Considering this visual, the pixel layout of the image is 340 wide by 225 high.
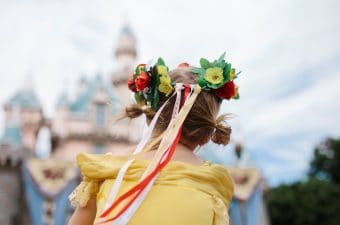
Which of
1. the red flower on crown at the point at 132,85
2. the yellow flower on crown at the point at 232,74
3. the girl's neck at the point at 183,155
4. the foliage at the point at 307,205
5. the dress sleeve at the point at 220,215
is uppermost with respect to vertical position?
the yellow flower on crown at the point at 232,74

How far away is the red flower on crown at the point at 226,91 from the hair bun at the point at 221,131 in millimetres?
72

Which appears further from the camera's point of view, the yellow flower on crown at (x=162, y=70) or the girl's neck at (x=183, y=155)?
the yellow flower on crown at (x=162, y=70)

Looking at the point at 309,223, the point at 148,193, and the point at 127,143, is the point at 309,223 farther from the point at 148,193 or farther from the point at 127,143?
the point at 148,193

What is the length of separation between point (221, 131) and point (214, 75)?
188 mm

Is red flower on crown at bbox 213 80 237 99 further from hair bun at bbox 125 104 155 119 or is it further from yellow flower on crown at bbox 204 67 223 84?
hair bun at bbox 125 104 155 119

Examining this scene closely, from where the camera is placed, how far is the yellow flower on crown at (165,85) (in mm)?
1729

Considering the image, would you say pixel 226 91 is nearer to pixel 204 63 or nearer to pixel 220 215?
pixel 204 63

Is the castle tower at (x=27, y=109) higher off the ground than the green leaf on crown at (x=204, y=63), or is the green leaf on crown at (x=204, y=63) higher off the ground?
the green leaf on crown at (x=204, y=63)

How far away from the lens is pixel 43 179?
43.7 ft

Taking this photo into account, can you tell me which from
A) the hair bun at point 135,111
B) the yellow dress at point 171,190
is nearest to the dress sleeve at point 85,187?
the yellow dress at point 171,190

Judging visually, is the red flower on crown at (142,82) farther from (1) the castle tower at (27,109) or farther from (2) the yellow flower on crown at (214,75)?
(1) the castle tower at (27,109)

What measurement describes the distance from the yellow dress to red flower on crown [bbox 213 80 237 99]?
0.25 metres

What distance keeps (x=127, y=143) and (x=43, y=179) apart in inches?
231

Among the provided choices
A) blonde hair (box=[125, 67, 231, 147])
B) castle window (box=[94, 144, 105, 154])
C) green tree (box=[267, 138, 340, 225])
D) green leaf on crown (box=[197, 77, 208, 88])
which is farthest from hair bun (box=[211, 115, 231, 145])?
green tree (box=[267, 138, 340, 225])
